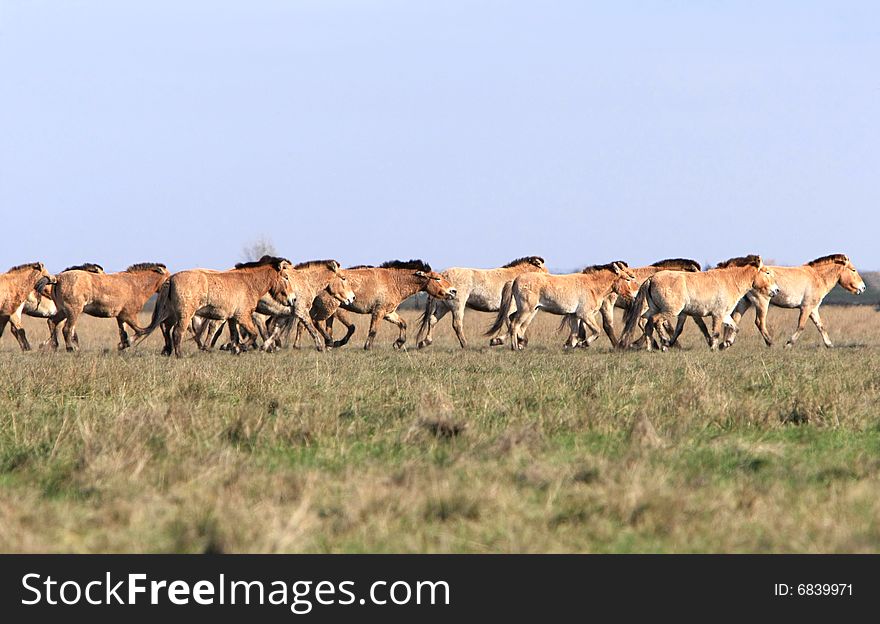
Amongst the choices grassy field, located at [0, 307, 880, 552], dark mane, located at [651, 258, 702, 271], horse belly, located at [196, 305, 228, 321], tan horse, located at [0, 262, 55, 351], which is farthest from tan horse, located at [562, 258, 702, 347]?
tan horse, located at [0, 262, 55, 351]

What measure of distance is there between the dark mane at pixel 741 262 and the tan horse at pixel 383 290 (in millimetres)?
6353

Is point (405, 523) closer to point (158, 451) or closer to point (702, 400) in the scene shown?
point (158, 451)

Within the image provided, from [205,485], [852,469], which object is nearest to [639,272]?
[852,469]

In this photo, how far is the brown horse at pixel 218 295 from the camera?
20328mm

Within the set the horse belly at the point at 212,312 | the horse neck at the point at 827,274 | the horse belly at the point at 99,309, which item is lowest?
the horse belly at the point at 212,312

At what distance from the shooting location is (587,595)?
17.0ft

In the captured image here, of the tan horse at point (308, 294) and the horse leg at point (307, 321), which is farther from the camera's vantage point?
the tan horse at point (308, 294)

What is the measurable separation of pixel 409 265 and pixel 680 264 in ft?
21.3

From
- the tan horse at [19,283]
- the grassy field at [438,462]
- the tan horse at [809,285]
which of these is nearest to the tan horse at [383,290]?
the tan horse at [19,283]

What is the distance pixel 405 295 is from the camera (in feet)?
83.8

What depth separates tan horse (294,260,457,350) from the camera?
2480 cm

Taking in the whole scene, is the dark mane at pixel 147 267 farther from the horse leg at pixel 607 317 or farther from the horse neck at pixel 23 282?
the horse leg at pixel 607 317

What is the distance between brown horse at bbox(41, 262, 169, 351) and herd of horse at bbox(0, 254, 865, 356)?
23 millimetres

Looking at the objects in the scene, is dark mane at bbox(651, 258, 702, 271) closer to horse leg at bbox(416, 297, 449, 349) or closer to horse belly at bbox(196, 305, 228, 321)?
horse leg at bbox(416, 297, 449, 349)
